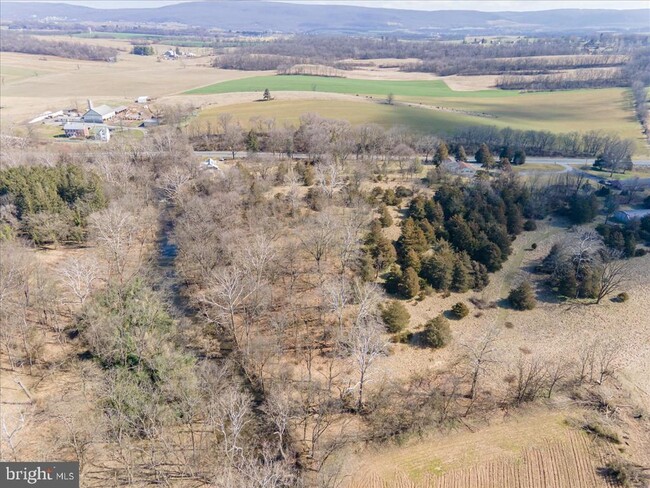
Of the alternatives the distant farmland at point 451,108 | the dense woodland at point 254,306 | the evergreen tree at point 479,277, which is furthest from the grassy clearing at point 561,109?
the evergreen tree at point 479,277

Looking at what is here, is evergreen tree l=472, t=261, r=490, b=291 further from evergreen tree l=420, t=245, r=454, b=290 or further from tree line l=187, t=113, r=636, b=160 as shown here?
tree line l=187, t=113, r=636, b=160

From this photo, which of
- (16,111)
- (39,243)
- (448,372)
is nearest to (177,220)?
(39,243)

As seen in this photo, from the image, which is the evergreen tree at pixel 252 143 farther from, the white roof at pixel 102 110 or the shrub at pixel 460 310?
the shrub at pixel 460 310

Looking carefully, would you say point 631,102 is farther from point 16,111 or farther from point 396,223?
point 16,111

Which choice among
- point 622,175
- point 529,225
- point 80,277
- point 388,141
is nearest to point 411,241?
point 529,225

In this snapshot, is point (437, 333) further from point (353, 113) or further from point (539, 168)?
point (353, 113)

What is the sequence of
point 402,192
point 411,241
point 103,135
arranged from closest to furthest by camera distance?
point 411,241 < point 402,192 < point 103,135
